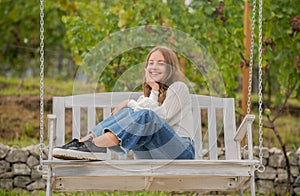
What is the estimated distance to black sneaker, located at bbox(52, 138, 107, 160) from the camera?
3.18 m

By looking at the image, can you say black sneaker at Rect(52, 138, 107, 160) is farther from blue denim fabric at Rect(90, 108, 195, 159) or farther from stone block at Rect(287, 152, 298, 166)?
stone block at Rect(287, 152, 298, 166)

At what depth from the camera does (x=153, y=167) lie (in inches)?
122

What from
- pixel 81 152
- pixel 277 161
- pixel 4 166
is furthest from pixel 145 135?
pixel 277 161

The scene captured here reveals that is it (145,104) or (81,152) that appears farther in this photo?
(145,104)

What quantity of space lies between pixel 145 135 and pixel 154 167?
19cm

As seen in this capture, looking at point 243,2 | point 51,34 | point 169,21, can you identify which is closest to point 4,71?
point 51,34

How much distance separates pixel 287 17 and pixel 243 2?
39 cm

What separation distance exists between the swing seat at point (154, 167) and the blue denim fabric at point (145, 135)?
0.42ft

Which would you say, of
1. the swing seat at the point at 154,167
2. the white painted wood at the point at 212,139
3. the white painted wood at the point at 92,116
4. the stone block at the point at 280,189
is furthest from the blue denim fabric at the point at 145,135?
the stone block at the point at 280,189

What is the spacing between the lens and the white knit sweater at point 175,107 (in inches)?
131

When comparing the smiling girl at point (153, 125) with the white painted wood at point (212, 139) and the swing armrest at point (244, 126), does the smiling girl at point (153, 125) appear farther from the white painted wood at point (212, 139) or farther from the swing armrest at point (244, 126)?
the white painted wood at point (212, 139)

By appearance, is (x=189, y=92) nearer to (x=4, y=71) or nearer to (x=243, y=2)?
(x=243, y=2)

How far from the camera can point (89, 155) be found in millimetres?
3201

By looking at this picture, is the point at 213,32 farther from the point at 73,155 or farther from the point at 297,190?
the point at 73,155
